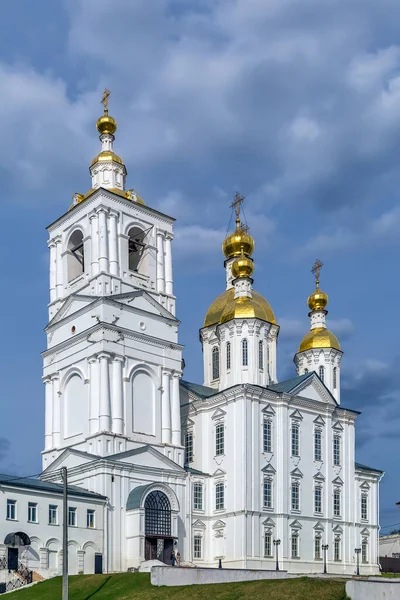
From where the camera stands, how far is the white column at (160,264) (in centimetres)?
5091

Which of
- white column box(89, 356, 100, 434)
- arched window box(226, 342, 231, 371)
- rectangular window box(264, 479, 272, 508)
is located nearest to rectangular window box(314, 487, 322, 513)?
rectangular window box(264, 479, 272, 508)

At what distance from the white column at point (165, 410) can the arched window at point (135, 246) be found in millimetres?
6894

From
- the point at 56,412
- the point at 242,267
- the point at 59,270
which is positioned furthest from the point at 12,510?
the point at 242,267

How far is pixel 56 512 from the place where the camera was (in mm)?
41344

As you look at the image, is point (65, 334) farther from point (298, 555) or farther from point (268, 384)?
point (298, 555)

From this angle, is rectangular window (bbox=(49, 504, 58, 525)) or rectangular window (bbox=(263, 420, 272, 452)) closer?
rectangular window (bbox=(49, 504, 58, 525))

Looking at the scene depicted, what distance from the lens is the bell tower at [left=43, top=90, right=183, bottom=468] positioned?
46.3 meters

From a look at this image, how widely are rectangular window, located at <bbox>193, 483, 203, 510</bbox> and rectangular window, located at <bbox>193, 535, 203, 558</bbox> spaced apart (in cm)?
160

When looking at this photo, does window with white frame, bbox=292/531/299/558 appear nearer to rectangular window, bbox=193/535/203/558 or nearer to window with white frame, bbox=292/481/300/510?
window with white frame, bbox=292/481/300/510

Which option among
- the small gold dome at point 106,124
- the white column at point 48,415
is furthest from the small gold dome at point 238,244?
the white column at point 48,415

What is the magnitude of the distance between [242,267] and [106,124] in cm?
1193

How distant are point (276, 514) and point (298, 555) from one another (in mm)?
2721

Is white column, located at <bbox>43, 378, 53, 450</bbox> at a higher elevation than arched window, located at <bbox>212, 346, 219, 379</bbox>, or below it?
below

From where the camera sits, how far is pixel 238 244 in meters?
59.9
